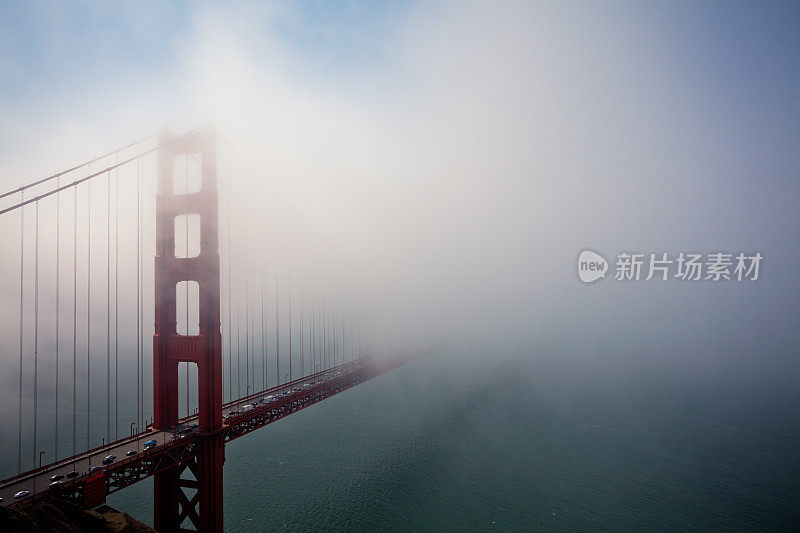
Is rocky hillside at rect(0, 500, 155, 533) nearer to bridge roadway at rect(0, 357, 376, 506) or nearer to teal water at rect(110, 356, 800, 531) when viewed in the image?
bridge roadway at rect(0, 357, 376, 506)

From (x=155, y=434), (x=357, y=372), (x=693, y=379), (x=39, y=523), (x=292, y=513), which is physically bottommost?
(x=693, y=379)

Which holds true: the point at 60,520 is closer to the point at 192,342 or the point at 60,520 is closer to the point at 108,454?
the point at 108,454

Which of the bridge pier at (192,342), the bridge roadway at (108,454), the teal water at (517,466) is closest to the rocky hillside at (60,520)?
the bridge roadway at (108,454)

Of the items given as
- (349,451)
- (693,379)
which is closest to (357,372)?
(349,451)

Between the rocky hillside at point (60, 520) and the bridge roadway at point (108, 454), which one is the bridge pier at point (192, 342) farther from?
the rocky hillside at point (60, 520)

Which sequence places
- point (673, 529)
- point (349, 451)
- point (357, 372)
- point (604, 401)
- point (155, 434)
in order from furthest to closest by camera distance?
point (604, 401) → point (357, 372) → point (349, 451) → point (673, 529) → point (155, 434)

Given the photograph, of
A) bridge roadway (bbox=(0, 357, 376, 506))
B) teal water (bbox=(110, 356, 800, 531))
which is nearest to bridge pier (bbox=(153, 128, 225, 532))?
bridge roadway (bbox=(0, 357, 376, 506))

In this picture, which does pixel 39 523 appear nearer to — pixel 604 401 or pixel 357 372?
pixel 357 372
